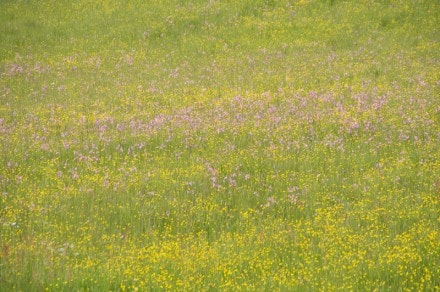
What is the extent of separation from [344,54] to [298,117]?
7188 mm

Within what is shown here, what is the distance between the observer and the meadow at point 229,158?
6.85 m

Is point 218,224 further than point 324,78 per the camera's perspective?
No

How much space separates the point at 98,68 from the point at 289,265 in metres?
14.8

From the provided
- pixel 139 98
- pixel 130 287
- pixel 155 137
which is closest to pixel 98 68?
pixel 139 98

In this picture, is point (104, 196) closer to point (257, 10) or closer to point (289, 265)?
point (289, 265)

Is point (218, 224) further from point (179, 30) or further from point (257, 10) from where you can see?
point (257, 10)

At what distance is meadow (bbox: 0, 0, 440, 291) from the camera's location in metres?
6.85

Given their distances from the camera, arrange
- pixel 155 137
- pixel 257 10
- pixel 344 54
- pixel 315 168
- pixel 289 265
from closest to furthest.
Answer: pixel 289 265, pixel 315 168, pixel 155 137, pixel 344 54, pixel 257 10

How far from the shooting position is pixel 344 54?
19234mm

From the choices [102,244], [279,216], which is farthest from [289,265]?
[102,244]

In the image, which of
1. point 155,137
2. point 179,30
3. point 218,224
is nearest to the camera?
point 218,224

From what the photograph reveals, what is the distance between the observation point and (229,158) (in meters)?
10.9

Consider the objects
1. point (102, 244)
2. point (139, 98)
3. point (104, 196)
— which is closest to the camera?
point (102, 244)

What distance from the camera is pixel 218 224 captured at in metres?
8.47
